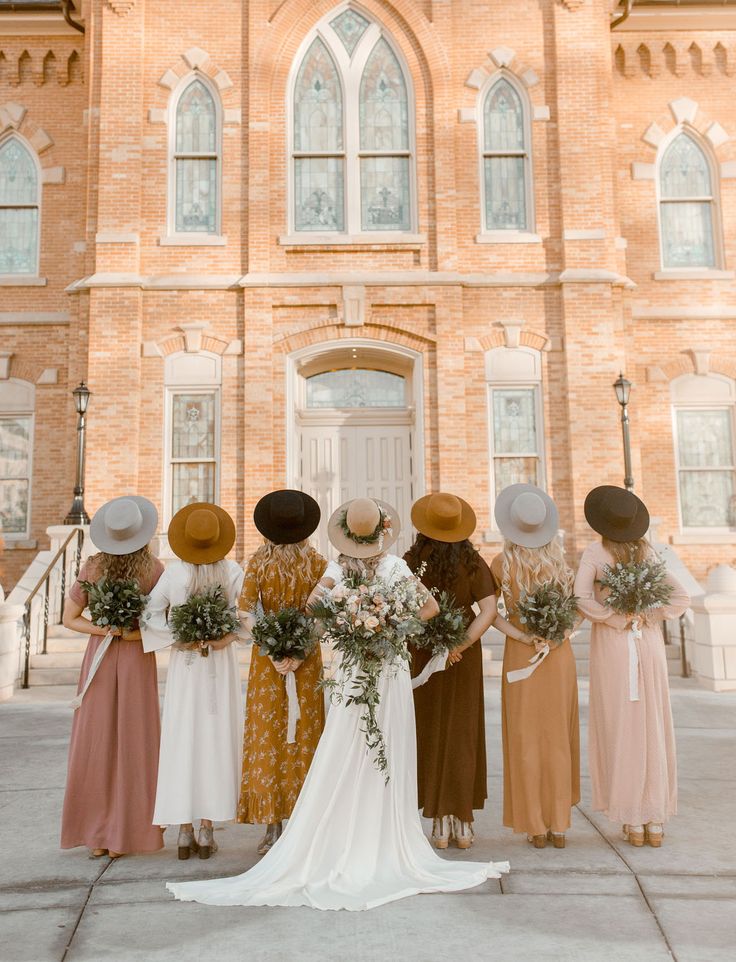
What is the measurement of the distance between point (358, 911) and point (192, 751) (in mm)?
1333

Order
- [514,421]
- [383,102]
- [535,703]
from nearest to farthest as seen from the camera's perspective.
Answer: [535,703]
[514,421]
[383,102]

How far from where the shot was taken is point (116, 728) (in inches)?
185

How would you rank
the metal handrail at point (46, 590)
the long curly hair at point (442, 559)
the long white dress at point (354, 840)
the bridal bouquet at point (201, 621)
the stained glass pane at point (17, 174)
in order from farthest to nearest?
the stained glass pane at point (17, 174)
the metal handrail at point (46, 590)
the long curly hair at point (442, 559)
the bridal bouquet at point (201, 621)
the long white dress at point (354, 840)

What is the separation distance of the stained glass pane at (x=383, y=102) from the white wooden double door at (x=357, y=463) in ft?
14.7

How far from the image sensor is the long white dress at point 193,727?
177 inches

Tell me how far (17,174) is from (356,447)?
7.66 metres

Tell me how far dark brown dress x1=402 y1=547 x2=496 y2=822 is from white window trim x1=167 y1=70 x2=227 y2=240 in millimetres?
9384

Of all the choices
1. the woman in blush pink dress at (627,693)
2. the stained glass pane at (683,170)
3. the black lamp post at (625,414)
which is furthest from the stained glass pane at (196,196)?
the woman in blush pink dress at (627,693)

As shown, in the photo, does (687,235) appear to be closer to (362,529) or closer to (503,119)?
(503,119)

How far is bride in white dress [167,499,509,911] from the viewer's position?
12.8 ft

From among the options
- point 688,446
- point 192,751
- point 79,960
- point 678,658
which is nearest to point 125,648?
point 192,751

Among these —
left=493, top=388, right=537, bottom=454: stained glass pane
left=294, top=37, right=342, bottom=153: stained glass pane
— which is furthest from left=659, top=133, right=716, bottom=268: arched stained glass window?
left=294, top=37, right=342, bottom=153: stained glass pane

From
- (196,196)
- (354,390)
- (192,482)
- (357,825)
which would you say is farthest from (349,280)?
(357,825)

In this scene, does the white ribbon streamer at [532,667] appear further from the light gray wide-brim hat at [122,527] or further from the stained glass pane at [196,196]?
the stained glass pane at [196,196]
